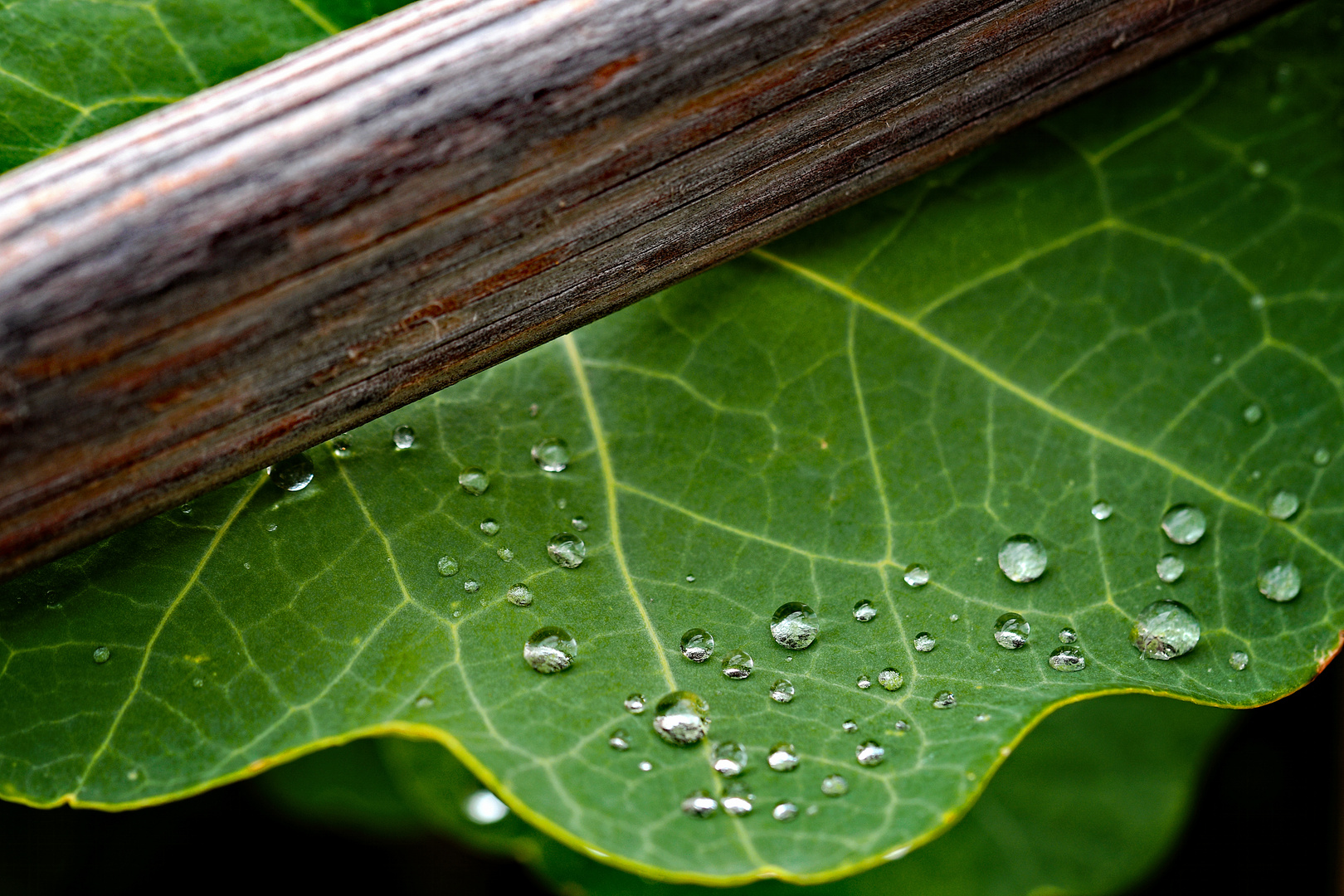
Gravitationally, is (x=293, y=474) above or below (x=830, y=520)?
above

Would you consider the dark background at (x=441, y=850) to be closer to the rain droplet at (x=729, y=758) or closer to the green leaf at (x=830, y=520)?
the green leaf at (x=830, y=520)

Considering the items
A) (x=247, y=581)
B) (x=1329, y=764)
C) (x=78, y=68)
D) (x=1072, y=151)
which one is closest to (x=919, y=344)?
(x=1072, y=151)

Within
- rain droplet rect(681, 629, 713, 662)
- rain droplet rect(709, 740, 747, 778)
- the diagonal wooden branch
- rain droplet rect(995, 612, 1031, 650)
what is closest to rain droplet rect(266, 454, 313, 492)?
the diagonal wooden branch

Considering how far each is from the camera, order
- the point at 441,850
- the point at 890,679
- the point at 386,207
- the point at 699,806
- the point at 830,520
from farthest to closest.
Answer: the point at 441,850 → the point at 830,520 → the point at 890,679 → the point at 699,806 → the point at 386,207

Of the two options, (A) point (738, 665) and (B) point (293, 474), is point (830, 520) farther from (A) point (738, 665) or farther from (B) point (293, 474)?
(B) point (293, 474)

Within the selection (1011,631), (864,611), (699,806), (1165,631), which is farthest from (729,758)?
(1165,631)

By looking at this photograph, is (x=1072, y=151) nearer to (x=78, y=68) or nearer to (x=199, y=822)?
(x=78, y=68)
